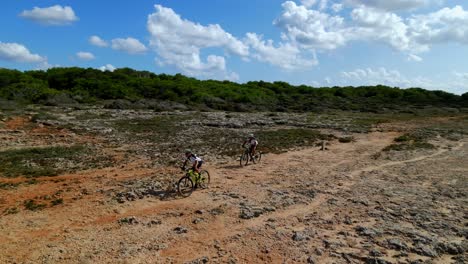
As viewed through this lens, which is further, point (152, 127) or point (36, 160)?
point (152, 127)

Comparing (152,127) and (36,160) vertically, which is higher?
(152,127)

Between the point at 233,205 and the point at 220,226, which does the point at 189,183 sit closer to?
the point at 233,205

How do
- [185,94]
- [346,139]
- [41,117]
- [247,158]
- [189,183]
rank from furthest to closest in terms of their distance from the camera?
[185,94] → [41,117] → [346,139] → [247,158] → [189,183]

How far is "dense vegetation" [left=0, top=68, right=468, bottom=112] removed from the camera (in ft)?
221

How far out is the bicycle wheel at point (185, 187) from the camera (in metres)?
18.6

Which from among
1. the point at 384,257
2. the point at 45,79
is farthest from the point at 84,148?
the point at 45,79

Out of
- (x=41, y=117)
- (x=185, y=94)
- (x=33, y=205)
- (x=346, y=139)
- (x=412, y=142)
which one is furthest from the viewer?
(x=185, y=94)

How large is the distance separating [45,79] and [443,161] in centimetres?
7315

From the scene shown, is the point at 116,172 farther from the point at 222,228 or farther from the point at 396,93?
the point at 396,93

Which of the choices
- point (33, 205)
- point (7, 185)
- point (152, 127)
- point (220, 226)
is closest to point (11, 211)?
point (33, 205)

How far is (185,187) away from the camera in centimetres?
1934

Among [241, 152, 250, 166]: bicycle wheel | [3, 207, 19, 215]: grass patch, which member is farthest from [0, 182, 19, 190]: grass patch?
[241, 152, 250, 166]: bicycle wheel

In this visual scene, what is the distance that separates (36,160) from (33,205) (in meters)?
9.76

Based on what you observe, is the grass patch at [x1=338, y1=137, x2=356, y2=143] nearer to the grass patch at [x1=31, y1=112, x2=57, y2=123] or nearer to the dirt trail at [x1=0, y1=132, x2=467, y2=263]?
the dirt trail at [x1=0, y1=132, x2=467, y2=263]
